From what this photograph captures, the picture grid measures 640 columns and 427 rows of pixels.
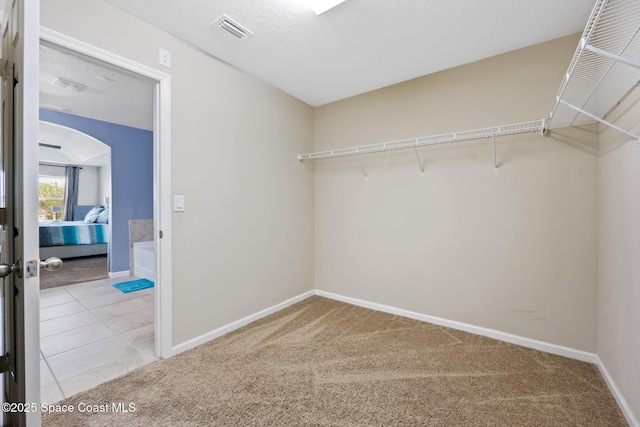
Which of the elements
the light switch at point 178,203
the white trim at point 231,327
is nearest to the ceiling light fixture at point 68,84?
the light switch at point 178,203

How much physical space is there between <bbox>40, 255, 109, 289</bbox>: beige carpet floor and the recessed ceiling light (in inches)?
170

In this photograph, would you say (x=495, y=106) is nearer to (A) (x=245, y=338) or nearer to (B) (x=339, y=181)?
(B) (x=339, y=181)

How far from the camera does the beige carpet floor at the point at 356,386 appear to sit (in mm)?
1412

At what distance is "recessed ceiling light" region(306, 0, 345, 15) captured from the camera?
1.65 m

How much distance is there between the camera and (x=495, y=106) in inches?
87.4

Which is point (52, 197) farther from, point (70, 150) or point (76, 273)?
point (76, 273)

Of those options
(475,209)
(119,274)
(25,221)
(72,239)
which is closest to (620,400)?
(475,209)

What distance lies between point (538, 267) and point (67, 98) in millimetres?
5283

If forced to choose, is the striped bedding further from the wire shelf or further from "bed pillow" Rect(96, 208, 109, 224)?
the wire shelf

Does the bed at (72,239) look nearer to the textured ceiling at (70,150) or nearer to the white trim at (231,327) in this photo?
the textured ceiling at (70,150)

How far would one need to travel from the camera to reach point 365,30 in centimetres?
191

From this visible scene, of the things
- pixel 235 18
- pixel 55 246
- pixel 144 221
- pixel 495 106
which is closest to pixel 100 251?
pixel 55 246

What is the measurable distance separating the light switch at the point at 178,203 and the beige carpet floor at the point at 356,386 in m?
1.07

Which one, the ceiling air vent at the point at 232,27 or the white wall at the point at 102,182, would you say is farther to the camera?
the white wall at the point at 102,182
